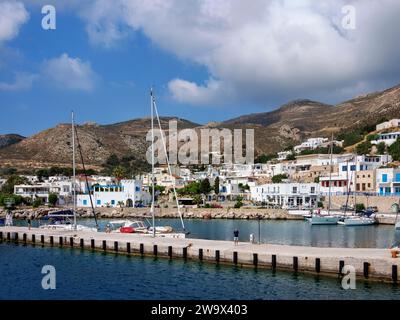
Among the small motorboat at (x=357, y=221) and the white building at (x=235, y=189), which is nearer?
the small motorboat at (x=357, y=221)

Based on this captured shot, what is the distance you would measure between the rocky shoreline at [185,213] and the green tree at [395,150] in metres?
36.8

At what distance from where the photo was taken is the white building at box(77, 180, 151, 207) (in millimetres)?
101812

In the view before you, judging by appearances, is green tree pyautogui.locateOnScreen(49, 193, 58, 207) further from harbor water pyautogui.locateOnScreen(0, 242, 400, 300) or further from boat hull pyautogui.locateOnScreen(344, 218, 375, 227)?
harbor water pyautogui.locateOnScreen(0, 242, 400, 300)

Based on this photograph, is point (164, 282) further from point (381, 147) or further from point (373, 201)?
point (381, 147)

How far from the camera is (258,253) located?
30.7 meters

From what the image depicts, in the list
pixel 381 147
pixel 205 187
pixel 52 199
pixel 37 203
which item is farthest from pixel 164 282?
pixel 381 147

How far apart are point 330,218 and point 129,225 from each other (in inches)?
1321


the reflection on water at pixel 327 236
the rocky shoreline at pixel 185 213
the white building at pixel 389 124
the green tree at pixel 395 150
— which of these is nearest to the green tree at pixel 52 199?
the rocky shoreline at pixel 185 213

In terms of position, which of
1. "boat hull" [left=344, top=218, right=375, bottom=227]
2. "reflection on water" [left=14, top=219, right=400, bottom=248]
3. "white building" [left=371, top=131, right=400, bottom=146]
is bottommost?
"reflection on water" [left=14, top=219, right=400, bottom=248]

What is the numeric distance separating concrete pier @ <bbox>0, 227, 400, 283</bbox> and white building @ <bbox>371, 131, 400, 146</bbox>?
94527mm

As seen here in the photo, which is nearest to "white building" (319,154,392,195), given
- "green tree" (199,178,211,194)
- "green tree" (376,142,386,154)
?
"green tree" (376,142,386,154)

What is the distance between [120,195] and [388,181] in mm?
51522

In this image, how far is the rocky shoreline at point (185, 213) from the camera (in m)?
84.8

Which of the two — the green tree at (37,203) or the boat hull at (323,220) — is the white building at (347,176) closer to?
the boat hull at (323,220)
